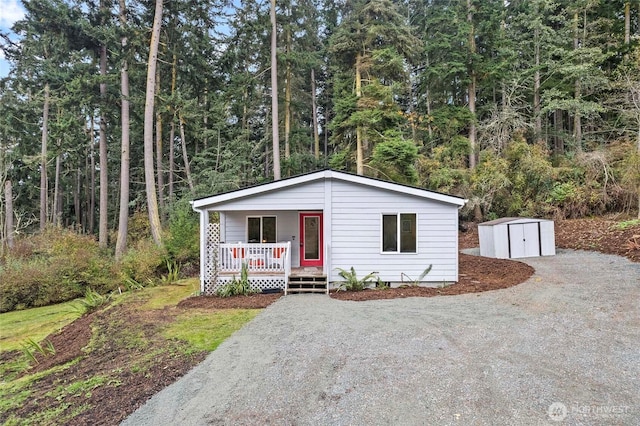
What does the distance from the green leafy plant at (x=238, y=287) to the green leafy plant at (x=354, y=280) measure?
245cm

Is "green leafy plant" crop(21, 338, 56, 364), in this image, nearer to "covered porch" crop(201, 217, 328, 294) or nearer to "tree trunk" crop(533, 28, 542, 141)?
"covered porch" crop(201, 217, 328, 294)

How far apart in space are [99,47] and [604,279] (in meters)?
21.1

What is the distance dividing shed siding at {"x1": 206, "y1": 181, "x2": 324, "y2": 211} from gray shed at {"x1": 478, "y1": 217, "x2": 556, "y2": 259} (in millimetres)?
8045

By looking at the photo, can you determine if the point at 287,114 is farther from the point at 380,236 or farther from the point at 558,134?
the point at 558,134

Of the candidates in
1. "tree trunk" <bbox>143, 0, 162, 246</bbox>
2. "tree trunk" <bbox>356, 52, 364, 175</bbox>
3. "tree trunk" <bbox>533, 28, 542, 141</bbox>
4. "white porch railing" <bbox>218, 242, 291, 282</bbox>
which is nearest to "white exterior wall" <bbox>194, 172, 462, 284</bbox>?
"white porch railing" <bbox>218, 242, 291, 282</bbox>

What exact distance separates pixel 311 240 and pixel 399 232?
3075 millimetres

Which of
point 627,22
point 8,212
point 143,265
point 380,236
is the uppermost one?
point 627,22

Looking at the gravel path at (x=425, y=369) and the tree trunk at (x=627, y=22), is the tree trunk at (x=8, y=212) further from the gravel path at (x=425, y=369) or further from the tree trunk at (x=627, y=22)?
the tree trunk at (x=627, y=22)

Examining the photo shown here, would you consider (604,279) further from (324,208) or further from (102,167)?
(102,167)

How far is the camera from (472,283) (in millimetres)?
8836

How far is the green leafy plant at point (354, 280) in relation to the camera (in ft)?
28.6

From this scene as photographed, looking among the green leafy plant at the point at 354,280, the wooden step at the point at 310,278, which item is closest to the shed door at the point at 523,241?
the green leafy plant at the point at 354,280

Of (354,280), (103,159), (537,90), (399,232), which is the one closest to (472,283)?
(399,232)

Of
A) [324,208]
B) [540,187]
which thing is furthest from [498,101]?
[324,208]
